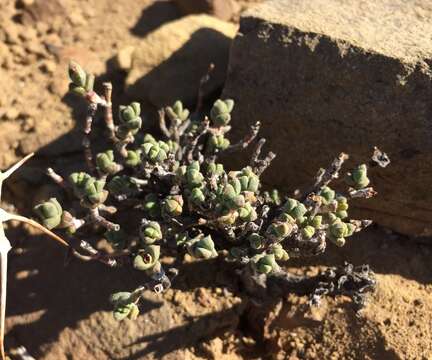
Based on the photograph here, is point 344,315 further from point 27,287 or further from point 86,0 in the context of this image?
point 86,0

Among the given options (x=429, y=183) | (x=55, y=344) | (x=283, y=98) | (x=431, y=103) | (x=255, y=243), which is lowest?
(x=55, y=344)

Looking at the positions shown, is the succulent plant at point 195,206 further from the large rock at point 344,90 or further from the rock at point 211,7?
the rock at point 211,7

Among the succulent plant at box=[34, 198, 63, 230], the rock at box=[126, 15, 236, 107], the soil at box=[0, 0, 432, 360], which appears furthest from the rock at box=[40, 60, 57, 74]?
the succulent plant at box=[34, 198, 63, 230]

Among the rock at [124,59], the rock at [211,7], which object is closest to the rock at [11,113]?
the rock at [124,59]

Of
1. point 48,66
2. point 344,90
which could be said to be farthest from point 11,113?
point 344,90

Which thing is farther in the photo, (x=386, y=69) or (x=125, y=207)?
(x=125, y=207)

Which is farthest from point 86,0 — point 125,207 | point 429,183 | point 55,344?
point 429,183

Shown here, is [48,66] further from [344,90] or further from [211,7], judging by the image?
[344,90]
